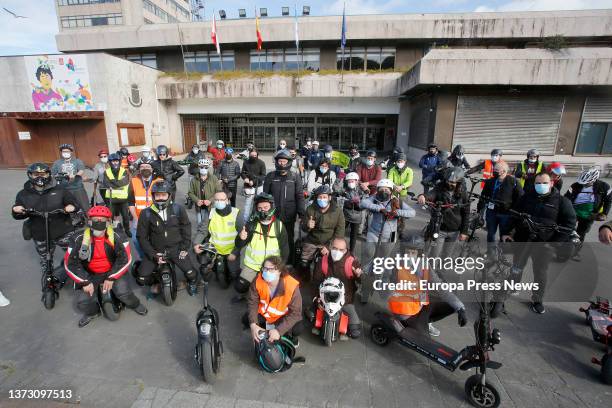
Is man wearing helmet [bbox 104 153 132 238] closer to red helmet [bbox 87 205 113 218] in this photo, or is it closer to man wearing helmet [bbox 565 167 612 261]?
red helmet [bbox 87 205 113 218]

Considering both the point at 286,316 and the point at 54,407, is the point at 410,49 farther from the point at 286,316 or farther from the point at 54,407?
the point at 54,407

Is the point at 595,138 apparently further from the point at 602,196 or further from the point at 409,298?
the point at 409,298

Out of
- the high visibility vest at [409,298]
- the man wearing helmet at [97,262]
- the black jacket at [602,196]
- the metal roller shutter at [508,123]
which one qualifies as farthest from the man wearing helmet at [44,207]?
the metal roller shutter at [508,123]

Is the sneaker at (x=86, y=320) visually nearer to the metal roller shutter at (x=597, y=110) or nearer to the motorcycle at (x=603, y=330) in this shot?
the motorcycle at (x=603, y=330)

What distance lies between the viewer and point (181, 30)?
2166 cm

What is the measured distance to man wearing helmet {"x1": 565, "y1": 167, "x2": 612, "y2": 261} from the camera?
5188 millimetres

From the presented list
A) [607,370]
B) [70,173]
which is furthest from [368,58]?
[607,370]

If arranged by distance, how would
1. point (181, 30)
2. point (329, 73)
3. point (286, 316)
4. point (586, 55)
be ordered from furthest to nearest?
point (181, 30), point (329, 73), point (586, 55), point (286, 316)

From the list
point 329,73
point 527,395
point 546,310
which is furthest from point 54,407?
point 329,73

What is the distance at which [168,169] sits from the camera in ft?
24.2

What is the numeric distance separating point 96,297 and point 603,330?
20.7ft

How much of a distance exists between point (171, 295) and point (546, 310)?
5492 mm

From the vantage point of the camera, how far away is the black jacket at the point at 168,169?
7094 millimetres

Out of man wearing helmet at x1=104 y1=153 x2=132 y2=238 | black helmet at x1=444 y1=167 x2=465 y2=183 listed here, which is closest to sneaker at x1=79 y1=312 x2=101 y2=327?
man wearing helmet at x1=104 y1=153 x2=132 y2=238
